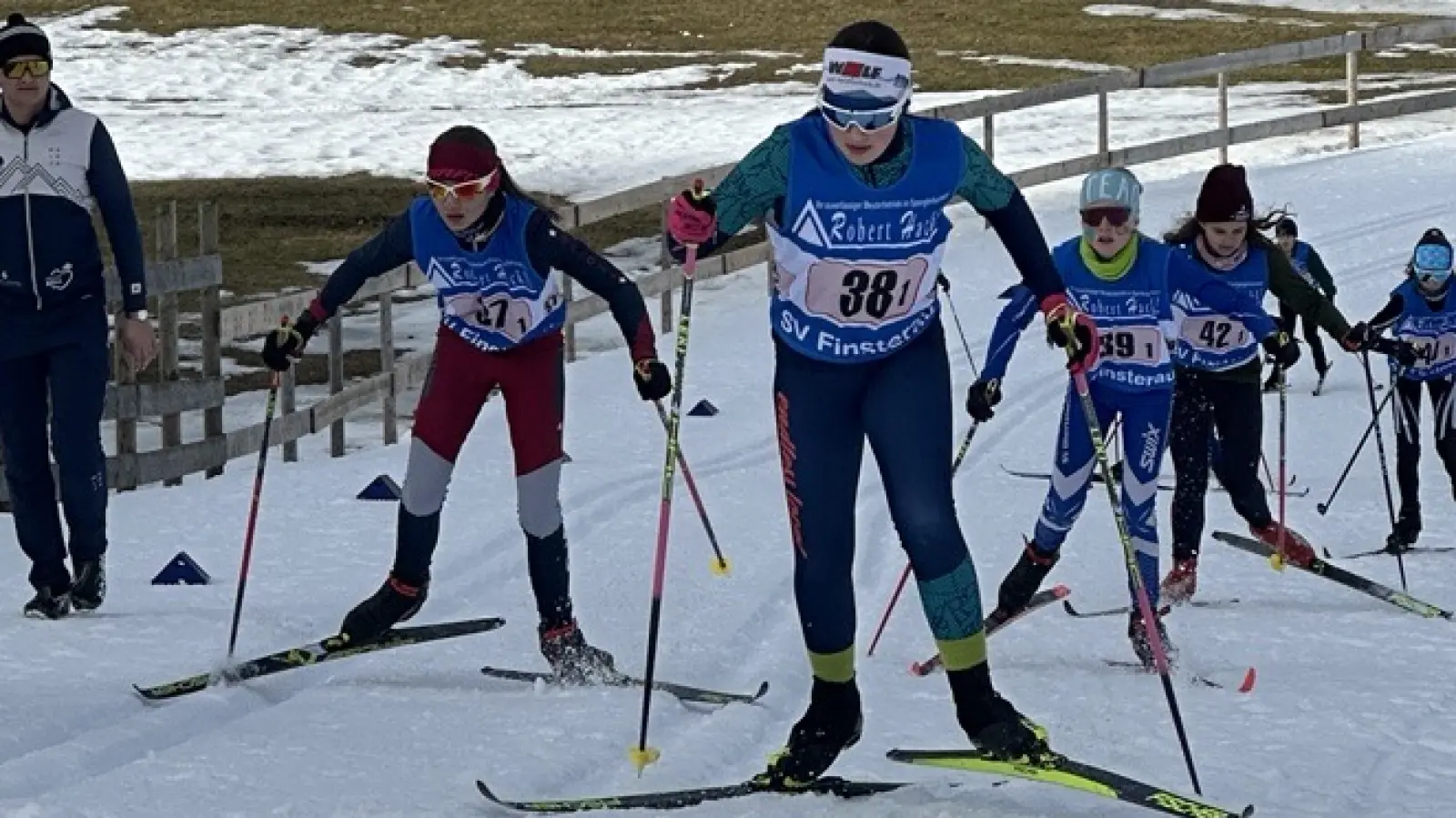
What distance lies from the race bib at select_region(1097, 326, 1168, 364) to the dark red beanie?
0.85m

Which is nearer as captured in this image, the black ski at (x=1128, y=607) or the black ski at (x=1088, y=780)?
the black ski at (x=1088, y=780)

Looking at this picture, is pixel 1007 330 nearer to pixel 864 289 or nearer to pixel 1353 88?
pixel 864 289

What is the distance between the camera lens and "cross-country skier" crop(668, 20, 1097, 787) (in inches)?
205

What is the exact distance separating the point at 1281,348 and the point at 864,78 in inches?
123

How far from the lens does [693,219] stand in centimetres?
523

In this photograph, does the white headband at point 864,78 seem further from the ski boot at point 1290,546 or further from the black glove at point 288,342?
the ski boot at point 1290,546

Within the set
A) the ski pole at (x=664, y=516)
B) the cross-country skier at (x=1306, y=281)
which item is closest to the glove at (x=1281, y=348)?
the cross-country skier at (x=1306, y=281)

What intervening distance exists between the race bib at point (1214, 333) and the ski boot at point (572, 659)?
109 inches

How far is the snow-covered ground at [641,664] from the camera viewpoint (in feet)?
18.3

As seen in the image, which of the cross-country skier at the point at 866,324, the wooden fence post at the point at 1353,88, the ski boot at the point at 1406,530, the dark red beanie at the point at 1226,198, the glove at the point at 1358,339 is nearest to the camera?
the cross-country skier at the point at 866,324

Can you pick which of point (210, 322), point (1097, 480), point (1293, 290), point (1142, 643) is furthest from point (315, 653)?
point (1097, 480)

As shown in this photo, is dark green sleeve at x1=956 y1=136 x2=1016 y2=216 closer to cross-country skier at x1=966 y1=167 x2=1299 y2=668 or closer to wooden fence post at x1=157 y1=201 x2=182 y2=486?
cross-country skier at x1=966 y1=167 x2=1299 y2=668

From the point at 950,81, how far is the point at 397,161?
6.80m

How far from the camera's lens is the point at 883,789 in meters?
5.47
